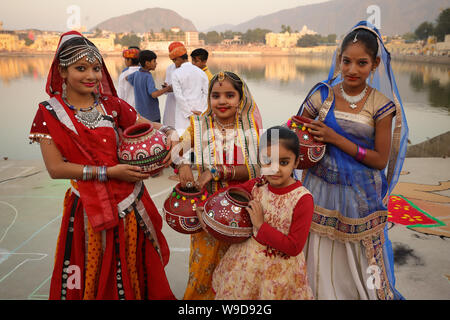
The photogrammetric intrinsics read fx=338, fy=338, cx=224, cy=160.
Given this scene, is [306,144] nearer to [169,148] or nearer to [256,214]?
[256,214]

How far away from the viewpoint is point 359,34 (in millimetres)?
1861

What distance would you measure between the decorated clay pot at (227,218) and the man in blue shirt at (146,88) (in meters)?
4.34

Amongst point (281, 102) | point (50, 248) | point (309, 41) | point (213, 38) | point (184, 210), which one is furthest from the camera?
point (309, 41)

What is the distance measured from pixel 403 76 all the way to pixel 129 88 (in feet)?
57.6

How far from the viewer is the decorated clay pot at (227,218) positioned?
5.41ft

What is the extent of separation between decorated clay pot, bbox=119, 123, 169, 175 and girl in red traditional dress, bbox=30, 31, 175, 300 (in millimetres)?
48

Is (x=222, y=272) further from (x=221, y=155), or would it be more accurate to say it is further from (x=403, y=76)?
(x=403, y=76)

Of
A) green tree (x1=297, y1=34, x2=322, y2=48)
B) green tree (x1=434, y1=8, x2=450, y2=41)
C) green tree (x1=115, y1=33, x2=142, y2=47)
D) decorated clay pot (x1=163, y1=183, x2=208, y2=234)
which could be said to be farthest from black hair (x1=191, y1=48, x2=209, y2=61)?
green tree (x1=297, y1=34, x2=322, y2=48)

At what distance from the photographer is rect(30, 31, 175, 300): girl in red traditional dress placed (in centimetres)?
174

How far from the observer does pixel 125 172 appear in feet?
5.80

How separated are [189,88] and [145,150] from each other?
4028mm

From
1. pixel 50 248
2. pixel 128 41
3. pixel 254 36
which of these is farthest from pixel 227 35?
pixel 50 248

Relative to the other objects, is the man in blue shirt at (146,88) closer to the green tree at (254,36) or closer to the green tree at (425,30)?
the green tree at (425,30)
